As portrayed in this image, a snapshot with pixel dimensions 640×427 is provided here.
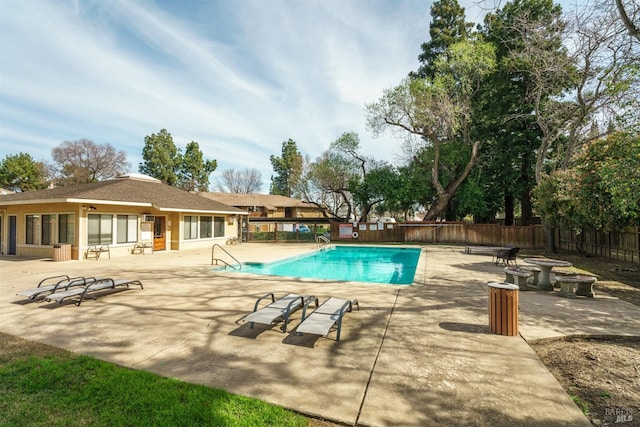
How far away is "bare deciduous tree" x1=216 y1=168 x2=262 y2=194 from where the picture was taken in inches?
2292

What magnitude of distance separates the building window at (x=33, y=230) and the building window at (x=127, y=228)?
344 cm

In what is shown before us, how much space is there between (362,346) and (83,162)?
50.2 m

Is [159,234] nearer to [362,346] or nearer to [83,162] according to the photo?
[362,346]

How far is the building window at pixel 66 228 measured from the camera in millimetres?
13398

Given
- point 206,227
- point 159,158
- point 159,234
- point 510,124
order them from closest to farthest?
point 159,234
point 206,227
point 510,124
point 159,158

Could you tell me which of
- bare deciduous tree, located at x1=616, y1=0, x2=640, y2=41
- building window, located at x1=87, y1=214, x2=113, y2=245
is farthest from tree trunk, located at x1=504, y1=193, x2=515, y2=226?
building window, located at x1=87, y1=214, x2=113, y2=245

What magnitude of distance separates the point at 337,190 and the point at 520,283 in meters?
20.2

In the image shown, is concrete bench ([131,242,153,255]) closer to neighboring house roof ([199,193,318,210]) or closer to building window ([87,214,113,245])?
building window ([87,214,113,245])

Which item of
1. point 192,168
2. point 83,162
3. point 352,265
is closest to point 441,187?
point 352,265

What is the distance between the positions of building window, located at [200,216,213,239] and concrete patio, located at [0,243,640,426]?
12.2 metres

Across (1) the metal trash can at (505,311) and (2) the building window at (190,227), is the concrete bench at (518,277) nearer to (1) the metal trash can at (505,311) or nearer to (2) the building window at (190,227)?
(1) the metal trash can at (505,311)

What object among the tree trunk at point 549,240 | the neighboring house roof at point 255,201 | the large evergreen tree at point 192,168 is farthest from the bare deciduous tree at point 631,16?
the large evergreen tree at point 192,168

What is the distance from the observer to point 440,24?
29.9 meters

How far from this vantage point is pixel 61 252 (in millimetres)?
12578
